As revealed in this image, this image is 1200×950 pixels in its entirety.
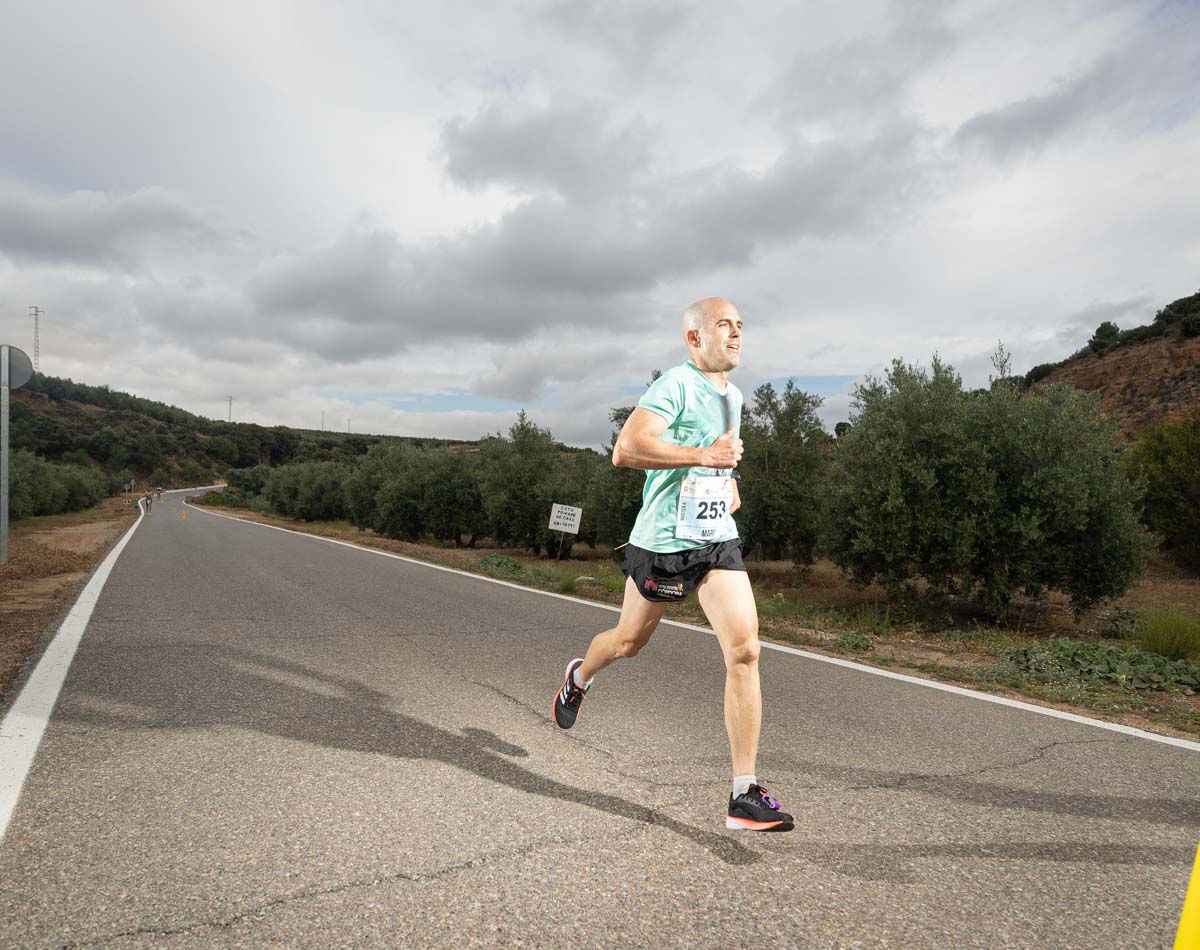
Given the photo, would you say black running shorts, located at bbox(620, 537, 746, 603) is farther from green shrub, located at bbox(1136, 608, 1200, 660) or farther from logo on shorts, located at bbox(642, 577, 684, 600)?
green shrub, located at bbox(1136, 608, 1200, 660)

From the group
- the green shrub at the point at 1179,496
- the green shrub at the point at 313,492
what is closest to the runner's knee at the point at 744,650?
the green shrub at the point at 1179,496

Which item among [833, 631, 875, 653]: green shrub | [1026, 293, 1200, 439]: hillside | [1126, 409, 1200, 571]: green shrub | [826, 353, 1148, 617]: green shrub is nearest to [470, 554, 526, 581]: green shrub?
[826, 353, 1148, 617]: green shrub

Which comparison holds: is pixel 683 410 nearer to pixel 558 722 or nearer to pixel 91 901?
pixel 558 722

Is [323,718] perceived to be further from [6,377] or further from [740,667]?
[6,377]

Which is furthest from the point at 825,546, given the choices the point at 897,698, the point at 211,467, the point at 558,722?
the point at 211,467

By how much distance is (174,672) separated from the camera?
5730 mm

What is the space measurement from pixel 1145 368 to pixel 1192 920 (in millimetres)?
68136

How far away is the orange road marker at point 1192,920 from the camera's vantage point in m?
1.76

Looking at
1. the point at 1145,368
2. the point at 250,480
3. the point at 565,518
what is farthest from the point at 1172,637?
the point at 250,480

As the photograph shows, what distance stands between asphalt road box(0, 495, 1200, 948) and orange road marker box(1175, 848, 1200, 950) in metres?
0.61

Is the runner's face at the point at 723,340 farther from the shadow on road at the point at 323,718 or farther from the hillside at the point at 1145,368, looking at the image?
the hillside at the point at 1145,368

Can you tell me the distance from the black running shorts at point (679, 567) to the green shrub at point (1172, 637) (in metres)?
7.02

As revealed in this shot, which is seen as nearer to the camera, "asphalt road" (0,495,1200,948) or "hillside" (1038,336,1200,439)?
"asphalt road" (0,495,1200,948)

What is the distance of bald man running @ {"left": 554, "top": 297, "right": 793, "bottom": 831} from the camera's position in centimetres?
320
